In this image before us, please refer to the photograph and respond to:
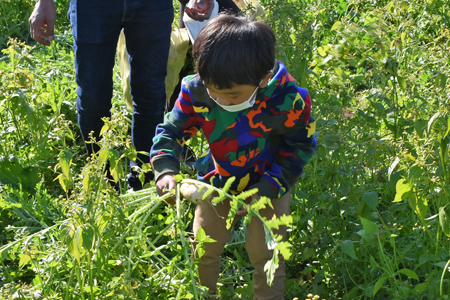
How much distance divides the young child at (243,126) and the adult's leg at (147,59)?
69 cm

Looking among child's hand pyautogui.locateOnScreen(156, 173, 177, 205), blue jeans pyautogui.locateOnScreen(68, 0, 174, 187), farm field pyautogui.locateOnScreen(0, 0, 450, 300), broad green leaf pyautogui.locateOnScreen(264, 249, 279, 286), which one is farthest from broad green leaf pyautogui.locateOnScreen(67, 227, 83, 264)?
blue jeans pyautogui.locateOnScreen(68, 0, 174, 187)

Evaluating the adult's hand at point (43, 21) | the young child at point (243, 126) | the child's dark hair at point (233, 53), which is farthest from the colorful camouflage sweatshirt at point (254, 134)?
the adult's hand at point (43, 21)

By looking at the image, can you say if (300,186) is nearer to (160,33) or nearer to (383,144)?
(383,144)

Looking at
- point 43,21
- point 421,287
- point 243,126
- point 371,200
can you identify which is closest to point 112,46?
point 43,21

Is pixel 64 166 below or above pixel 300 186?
above

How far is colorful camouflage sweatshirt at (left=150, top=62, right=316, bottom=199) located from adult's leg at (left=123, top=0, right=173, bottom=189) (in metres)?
0.69

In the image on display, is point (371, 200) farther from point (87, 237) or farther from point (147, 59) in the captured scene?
point (147, 59)

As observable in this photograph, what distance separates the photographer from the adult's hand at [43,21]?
7.83 ft

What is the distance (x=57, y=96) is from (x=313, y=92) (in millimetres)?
1847

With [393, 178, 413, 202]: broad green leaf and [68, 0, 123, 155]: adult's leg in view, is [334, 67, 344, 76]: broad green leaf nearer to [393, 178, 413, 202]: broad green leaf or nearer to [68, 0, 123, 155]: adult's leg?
[393, 178, 413, 202]: broad green leaf

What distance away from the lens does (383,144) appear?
2.04m

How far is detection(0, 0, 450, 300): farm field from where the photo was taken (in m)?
1.63

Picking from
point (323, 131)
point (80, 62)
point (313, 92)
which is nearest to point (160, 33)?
point (80, 62)

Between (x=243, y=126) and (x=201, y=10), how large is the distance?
35.1 inches
